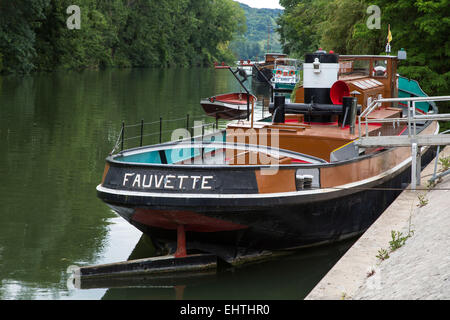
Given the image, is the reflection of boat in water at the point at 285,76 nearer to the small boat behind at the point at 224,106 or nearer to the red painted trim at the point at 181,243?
the small boat behind at the point at 224,106

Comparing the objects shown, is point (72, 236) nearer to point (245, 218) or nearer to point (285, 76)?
point (245, 218)

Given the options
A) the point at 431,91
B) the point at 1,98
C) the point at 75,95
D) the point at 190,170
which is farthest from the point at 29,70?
the point at 190,170

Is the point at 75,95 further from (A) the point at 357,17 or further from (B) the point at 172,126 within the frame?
(A) the point at 357,17

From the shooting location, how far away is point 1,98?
4003 centimetres

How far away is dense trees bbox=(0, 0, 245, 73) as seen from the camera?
5925 cm

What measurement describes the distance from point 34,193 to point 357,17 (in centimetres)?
2229

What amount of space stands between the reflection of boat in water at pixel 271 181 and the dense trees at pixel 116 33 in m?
46.3

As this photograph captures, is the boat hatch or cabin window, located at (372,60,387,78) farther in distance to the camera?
cabin window, located at (372,60,387,78)

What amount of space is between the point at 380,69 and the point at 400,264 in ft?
34.7

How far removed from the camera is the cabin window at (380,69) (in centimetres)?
1839

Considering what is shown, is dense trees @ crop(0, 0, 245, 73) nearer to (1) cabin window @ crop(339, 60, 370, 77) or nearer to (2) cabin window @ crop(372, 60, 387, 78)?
(1) cabin window @ crop(339, 60, 370, 77)

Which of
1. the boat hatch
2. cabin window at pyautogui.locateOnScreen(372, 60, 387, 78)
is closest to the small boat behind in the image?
cabin window at pyautogui.locateOnScreen(372, 60, 387, 78)

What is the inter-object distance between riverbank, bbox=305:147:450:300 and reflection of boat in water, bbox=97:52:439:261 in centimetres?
124

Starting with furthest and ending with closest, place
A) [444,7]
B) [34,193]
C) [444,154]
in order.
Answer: [444,7]
[444,154]
[34,193]
